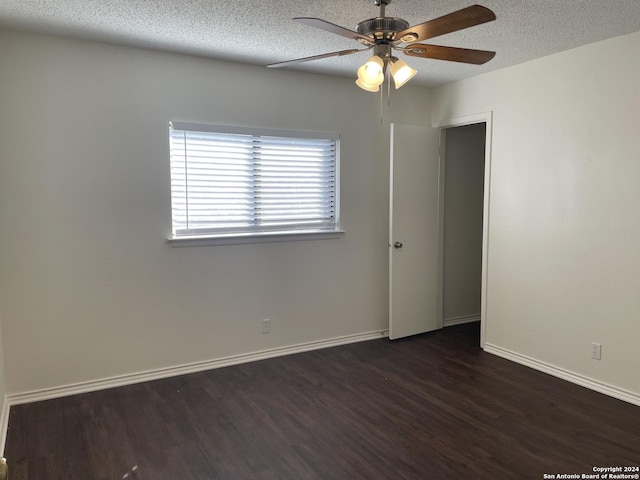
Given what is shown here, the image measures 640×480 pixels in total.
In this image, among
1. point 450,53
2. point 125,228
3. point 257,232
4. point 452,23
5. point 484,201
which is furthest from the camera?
point 484,201

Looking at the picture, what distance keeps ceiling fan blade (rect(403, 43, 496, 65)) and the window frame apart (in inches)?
69.7

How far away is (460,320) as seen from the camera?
508cm

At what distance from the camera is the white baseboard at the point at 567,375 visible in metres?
3.15

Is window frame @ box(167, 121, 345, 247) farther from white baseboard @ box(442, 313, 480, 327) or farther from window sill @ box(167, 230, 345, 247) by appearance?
white baseboard @ box(442, 313, 480, 327)

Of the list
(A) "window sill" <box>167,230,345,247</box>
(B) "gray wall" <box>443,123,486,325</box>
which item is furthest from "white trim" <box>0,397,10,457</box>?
(B) "gray wall" <box>443,123,486,325</box>

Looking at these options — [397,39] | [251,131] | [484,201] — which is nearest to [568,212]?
[484,201]

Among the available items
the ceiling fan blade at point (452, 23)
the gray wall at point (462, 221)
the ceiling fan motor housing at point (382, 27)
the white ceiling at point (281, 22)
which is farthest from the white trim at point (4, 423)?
Answer: the gray wall at point (462, 221)

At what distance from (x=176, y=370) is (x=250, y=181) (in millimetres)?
1631

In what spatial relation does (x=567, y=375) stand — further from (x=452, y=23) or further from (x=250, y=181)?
(x=250, y=181)

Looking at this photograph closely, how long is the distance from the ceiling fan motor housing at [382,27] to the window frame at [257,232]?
175cm

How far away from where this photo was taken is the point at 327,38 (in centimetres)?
309

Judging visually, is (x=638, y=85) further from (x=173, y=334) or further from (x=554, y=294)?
(x=173, y=334)

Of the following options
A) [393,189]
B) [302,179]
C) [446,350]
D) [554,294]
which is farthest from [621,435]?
[302,179]

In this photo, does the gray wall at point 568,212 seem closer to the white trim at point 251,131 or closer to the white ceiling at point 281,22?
the white ceiling at point 281,22
